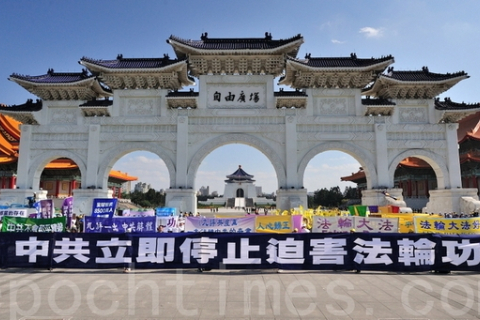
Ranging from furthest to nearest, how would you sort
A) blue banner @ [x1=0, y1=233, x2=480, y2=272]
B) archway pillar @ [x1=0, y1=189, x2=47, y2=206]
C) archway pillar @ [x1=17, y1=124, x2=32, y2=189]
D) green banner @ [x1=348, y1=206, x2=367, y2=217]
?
archway pillar @ [x1=17, y1=124, x2=32, y2=189], archway pillar @ [x1=0, y1=189, x2=47, y2=206], green banner @ [x1=348, y1=206, x2=367, y2=217], blue banner @ [x1=0, y1=233, x2=480, y2=272]

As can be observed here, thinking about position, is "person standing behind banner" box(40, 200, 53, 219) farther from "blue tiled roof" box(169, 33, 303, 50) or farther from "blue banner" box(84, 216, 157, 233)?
"blue tiled roof" box(169, 33, 303, 50)

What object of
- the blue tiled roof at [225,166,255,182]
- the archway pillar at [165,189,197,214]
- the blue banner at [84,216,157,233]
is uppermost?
the blue tiled roof at [225,166,255,182]

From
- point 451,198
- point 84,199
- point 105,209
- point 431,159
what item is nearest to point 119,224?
point 105,209

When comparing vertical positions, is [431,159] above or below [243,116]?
below

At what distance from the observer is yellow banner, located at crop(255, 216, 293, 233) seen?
10078mm

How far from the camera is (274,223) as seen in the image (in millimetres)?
10125

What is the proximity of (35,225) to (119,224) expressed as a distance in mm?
2395

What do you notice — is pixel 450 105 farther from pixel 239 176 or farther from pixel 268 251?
pixel 239 176

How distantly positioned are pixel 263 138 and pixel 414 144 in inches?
374

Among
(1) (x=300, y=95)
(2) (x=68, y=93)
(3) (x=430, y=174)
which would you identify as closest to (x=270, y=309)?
(1) (x=300, y=95)

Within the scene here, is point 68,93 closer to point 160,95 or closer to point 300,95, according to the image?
point 160,95

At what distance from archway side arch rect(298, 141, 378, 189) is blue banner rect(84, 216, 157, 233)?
1126cm

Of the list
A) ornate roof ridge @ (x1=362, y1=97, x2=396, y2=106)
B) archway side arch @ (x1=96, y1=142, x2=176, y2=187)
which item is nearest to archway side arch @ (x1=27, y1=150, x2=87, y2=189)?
archway side arch @ (x1=96, y1=142, x2=176, y2=187)

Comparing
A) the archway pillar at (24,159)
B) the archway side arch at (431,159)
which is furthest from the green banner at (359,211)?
the archway pillar at (24,159)
